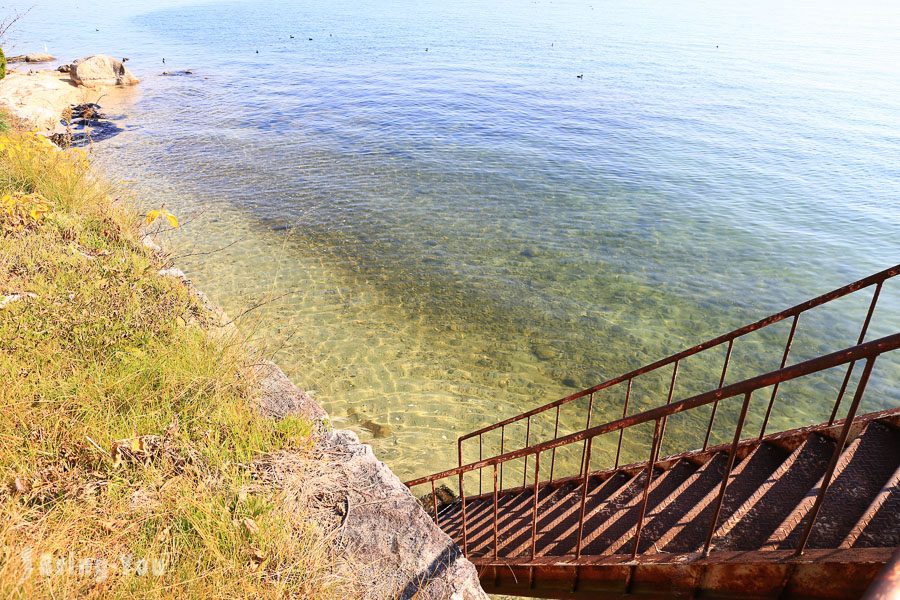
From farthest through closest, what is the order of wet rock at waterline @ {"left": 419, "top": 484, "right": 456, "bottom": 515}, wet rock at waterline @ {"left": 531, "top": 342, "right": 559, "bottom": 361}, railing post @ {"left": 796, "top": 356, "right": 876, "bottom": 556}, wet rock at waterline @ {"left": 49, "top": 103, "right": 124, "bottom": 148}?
wet rock at waterline @ {"left": 49, "top": 103, "right": 124, "bottom": 148}, wet rock at waterline @ {"left": 531, "top": 342, "right": 559, "bottom": 361}, wet rock at waterline @ {"left": 419, "top": 484, "right": 456, "bottom": 515}, railing post @ {"left": 796, "top": 356, "right": 876, "bottom": 556}

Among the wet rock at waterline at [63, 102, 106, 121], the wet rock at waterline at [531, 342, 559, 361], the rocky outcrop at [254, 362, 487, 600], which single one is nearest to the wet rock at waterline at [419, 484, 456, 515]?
the rocky outcrop at [254, 362, 487, 600]

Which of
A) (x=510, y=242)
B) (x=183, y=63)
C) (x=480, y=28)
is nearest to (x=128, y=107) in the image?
(x=183, y=63)

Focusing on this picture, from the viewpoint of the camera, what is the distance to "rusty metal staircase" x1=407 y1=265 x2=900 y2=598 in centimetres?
289

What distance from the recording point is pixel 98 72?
30.9 metres

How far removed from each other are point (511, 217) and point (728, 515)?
12.6 meters

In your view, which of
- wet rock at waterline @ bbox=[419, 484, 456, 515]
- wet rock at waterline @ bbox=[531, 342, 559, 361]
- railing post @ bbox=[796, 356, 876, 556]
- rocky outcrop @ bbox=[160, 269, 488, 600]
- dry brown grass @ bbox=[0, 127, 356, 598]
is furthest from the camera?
wet rock at waterline @ bbox=[531, 342, 559, 361]

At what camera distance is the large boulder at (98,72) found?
98.9ft

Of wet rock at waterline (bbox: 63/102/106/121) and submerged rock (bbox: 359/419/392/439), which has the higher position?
wet rock at waterline (bbox: 63/102/106/121)

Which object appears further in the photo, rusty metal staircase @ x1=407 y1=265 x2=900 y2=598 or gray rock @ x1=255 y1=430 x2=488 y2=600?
gray rock @ x1=255 y1=430 x2=488 y2=600

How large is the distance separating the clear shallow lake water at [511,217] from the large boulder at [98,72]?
2129 millimetres

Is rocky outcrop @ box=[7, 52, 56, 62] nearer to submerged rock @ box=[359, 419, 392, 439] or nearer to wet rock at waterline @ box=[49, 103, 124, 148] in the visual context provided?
wet rock at waterline @ box=[49, 103, 124, 148]

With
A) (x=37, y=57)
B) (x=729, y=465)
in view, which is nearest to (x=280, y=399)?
(x=729, y=465)

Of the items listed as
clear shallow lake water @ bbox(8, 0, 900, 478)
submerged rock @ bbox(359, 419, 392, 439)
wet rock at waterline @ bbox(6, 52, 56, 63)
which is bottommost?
submerged rock @ bbox(359, 419, 392, 439)

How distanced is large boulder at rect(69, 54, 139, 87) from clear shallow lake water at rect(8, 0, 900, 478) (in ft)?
6.98
